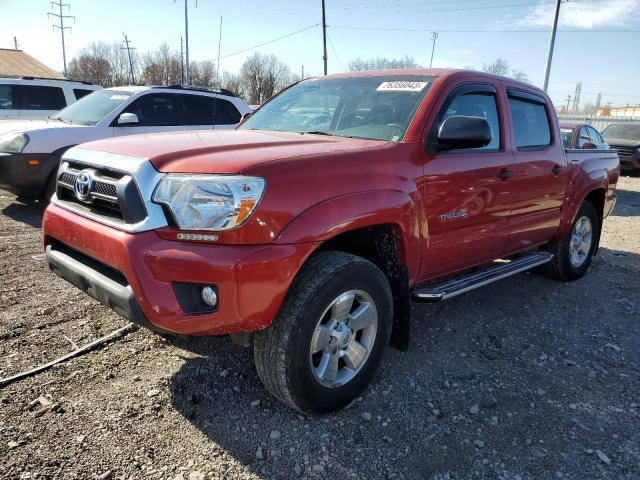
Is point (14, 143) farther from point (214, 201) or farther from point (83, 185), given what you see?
point (214, 201)

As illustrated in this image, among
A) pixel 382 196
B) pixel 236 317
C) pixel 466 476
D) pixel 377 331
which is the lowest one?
pixel 466 476

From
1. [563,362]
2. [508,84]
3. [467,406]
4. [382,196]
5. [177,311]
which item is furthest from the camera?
[508,84]

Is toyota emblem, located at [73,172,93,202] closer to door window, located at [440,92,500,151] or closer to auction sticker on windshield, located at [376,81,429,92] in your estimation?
auction sticker on windshield, located at [376,81,429,92]

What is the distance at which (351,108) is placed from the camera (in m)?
3.46

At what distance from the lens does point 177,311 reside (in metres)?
2.22

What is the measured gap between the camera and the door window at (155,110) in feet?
23.9

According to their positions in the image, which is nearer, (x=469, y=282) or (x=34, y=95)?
(x=469, y=282)

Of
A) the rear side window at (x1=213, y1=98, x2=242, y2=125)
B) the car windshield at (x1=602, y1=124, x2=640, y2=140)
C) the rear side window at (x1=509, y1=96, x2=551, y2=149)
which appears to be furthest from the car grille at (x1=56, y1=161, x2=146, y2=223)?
the car windshield at (x1=602, y1=124, x2=640, y2=140)

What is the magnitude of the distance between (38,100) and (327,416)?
32.4 feet

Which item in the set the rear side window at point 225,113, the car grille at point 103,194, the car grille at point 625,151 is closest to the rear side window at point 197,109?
the rear side window at point 225,113

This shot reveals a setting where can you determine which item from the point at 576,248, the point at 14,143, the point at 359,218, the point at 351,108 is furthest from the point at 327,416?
the point at 14,143

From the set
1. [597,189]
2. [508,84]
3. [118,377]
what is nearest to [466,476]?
[118,377]

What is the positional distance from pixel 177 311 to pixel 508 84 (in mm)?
3282

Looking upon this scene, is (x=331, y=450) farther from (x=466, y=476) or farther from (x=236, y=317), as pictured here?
(x=236, y=317)
